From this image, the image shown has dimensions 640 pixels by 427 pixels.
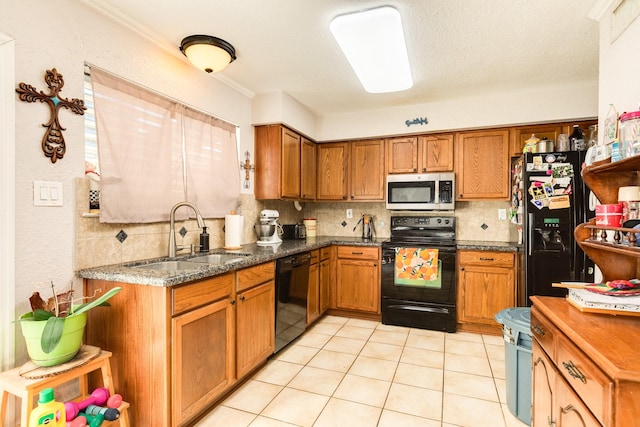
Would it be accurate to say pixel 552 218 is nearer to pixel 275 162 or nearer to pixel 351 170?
pixel 351 170

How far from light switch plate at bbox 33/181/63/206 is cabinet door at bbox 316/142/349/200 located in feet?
9.23

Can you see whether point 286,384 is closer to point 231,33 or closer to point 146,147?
point 146,147

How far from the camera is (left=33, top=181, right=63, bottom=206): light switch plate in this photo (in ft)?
5.34

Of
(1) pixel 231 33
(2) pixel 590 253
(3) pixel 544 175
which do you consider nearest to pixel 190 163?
(1) pixel 231 33

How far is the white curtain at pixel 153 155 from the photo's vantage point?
6.47 ft

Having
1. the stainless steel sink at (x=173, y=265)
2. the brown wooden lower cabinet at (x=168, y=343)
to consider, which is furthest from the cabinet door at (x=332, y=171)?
the brown wooden lower cabinet at (x=168, y=343)

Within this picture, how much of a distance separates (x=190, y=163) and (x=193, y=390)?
1.62 m

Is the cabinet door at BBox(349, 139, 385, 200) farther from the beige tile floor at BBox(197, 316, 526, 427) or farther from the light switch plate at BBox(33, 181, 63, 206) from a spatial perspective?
the light switch plate at BBox(33, 181, 63, 206)

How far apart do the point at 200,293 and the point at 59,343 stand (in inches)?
24.7

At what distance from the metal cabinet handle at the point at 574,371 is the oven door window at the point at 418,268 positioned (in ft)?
7.25

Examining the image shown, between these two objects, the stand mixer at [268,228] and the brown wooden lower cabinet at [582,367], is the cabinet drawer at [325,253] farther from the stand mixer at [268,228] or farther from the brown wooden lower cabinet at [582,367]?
the brown wooden lower cabinet at [582,367]

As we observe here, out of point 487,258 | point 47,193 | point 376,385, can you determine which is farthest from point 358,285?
point 47,193

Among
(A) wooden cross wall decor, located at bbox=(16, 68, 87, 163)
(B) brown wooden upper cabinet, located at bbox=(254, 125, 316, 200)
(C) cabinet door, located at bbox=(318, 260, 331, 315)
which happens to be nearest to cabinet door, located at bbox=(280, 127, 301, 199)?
(B) brown wooden upper cabinet, located at bbox=(254, 125, 316, 200)

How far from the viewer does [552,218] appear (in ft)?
8.73
